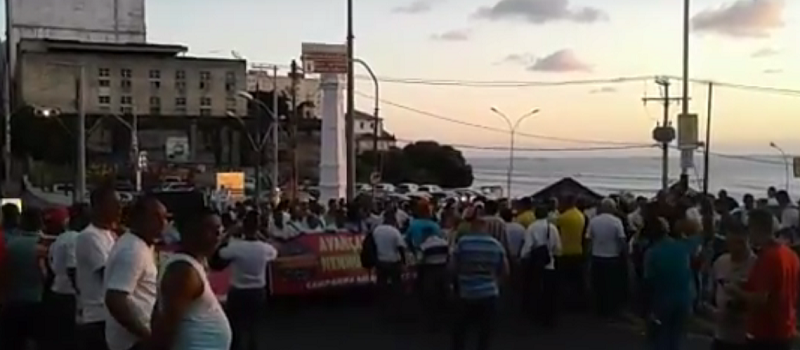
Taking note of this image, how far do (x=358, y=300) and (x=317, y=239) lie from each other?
115 centimetres

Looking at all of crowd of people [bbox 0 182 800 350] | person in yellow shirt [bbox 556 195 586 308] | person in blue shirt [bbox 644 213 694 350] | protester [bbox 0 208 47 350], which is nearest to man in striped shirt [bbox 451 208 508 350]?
crowd of people [bbox 0 182 800 350]

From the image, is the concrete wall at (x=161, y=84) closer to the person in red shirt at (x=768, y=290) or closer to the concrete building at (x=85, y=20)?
the concrete building at (x=85, y=20)

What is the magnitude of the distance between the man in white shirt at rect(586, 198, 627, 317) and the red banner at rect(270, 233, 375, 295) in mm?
3590

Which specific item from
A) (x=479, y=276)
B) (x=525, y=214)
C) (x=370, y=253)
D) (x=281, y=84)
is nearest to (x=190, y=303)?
(x=479, y=276)

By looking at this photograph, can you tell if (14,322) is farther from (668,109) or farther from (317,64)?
(668,109)

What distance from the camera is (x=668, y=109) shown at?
62844 mm

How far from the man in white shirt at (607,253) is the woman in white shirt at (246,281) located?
539cm

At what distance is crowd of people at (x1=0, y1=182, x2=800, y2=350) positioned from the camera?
7.30 meters

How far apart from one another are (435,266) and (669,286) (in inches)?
171

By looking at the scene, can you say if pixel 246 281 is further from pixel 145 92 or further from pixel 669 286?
pixel 145 92

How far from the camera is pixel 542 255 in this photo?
56.5ft

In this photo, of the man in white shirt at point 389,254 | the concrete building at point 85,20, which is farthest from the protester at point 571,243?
the concrete building at point 85,20

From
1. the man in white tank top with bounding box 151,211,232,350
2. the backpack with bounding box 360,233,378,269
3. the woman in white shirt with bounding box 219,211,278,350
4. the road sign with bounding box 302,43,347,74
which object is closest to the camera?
the man in white tank top with bounding box 151,211,232,350

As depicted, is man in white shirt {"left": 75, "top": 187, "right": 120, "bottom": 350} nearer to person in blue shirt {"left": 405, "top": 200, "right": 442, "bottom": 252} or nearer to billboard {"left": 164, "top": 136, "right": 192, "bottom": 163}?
person in blue shirt {"left": 405, "top": 200, "right": 442, "bottom": 252}
